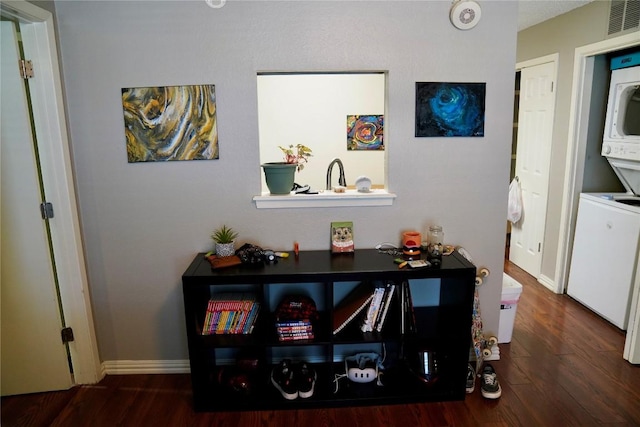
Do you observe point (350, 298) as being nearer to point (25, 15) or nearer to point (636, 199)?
point (25, 15)

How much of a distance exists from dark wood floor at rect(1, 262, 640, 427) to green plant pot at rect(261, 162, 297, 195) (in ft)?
3.84

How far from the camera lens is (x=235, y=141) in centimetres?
225

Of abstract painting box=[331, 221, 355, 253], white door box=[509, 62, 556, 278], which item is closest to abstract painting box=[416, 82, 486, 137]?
abstract painting box=[331, 221, 355, 253]

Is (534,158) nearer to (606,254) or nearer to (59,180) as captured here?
(606,254)

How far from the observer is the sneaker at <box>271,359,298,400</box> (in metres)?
2.17

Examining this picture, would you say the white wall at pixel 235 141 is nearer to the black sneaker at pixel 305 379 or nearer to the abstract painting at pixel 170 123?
the abstract painting at pixel 170 123

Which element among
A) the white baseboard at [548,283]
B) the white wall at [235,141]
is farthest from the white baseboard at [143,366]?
the white baseboard at [548,283]

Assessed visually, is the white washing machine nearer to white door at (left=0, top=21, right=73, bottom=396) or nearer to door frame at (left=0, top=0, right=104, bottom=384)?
door frame at (left=0, top=0, right=104, bottom=384)

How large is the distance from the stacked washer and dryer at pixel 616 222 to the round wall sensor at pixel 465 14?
1516 millimetres

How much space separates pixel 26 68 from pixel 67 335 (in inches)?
55.8

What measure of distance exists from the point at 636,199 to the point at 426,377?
6.94 ft

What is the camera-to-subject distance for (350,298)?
2334 mm

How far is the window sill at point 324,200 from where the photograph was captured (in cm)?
229

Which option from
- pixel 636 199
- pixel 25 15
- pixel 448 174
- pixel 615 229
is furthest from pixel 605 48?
pixel 25 15
